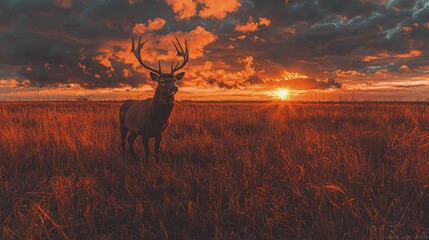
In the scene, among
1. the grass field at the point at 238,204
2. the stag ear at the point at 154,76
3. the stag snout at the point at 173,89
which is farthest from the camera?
the stag ear at the point at 154,76

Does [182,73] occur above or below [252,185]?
above

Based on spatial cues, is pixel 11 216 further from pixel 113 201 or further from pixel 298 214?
pixel 298 214

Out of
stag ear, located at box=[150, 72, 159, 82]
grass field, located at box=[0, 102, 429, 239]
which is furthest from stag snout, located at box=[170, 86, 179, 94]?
grass field, located at box=[0, 102, 429, 239]

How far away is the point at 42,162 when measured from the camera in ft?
15.8

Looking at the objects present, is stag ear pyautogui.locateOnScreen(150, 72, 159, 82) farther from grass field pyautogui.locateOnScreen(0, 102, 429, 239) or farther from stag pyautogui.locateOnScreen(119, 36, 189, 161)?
grass field pyautogui.locateOnScreen(0, 102, 429, 239)

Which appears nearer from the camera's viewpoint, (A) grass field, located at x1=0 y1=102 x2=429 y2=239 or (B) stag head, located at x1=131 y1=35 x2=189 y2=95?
(A) grass field, located at x1=0 y1=102 x2=429 y2=239

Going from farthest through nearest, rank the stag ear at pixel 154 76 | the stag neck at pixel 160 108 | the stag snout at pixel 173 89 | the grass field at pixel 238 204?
the stag ear at pixel 154 76 → the stag neck at pixel 160 108 → the stag snout at pixel 173 89 → the grass field at pixel 238 204

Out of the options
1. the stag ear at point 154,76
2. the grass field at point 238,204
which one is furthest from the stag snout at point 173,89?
the grass field at point 238,204

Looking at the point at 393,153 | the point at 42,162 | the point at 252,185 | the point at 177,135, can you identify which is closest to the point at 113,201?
the point at 252,185

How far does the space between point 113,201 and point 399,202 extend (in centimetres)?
292

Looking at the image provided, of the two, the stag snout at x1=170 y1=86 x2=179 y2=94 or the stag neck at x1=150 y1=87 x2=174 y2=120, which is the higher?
the stag snout at x1=170 y1=86 x2=179 y2=94

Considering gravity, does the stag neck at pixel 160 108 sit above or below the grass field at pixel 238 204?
above

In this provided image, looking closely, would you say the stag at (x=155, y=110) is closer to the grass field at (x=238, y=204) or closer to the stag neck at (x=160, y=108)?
the stag neck at (x=160, y=108)

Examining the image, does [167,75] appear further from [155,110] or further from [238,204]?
[238,204]
